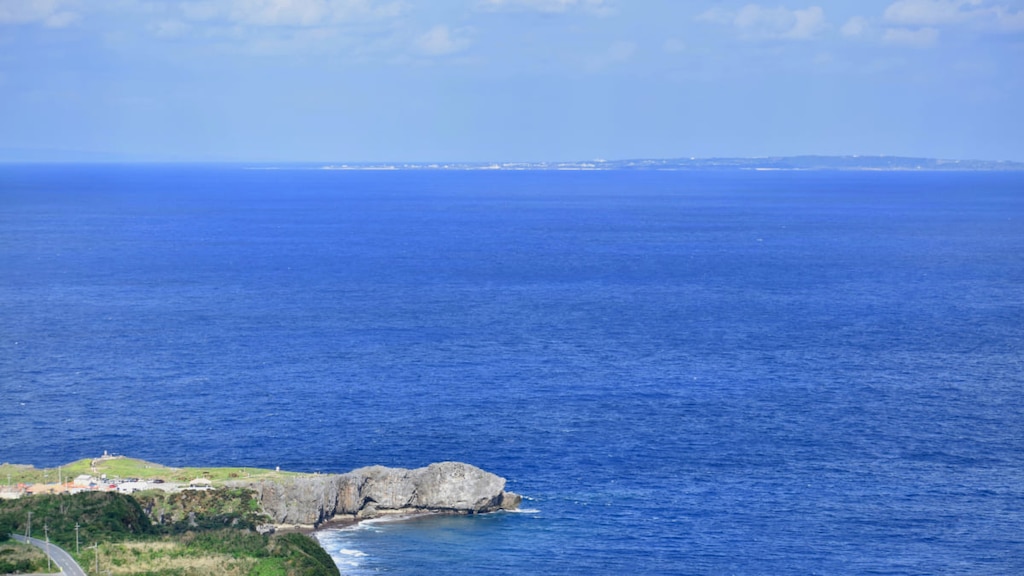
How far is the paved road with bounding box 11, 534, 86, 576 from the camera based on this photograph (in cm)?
8161

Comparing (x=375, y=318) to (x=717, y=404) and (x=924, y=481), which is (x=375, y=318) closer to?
(x=717, y=404)

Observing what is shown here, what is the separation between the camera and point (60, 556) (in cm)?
8506

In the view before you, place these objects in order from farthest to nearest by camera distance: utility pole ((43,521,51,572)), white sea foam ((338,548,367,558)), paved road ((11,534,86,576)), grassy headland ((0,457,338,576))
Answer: white sea foam ((338,548,367,558)) → grassy headland ((0,457,338,576)) → utility pole ((43,521,51,572)) → paved road ((11,534,86,576))

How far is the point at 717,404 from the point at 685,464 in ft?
62.9

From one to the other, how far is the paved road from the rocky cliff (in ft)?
64.3

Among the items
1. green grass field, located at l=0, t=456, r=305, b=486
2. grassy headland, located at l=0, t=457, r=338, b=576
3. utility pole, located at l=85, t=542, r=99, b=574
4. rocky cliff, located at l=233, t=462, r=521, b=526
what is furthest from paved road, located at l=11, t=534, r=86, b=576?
rocky cliff, located at l=233, t=462, r=521, b=526

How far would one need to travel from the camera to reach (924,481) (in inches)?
4284

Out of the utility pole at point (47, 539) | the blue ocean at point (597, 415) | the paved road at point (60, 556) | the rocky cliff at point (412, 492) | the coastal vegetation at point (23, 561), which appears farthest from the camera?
the rocky cliff at point (412, 492)

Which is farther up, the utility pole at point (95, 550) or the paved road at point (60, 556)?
the utility pole at point (95, 550)

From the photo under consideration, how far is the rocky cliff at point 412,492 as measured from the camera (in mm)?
104188

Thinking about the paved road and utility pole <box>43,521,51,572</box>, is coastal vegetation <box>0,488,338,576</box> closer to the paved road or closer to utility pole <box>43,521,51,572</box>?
utility pole <box>43,521,51,572</box>

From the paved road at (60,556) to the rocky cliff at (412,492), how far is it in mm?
19609

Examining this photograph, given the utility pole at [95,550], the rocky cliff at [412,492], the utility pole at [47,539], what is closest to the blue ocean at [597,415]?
the rocky cliff at [412,492]

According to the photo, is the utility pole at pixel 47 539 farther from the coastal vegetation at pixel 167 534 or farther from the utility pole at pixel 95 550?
the utility pole at pixel 95 550
